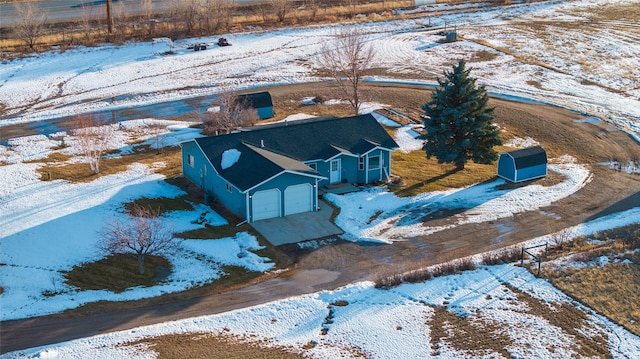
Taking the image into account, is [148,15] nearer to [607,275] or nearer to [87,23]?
[87,23]

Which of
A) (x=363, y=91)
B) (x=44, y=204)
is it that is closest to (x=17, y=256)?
(x=44, y=204)

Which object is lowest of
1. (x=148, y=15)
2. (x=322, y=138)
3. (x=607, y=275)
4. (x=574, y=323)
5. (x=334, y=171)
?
(x=574, y=323)

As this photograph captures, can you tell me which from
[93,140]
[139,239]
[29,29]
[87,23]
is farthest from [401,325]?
[87,23]

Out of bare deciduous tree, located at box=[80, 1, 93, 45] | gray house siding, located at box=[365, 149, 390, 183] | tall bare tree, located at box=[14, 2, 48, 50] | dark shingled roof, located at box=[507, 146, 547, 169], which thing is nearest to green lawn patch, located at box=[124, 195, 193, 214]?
gray house siding, located at box=[365, 149, 390, 183]

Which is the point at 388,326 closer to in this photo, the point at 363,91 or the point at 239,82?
the point at 363,91

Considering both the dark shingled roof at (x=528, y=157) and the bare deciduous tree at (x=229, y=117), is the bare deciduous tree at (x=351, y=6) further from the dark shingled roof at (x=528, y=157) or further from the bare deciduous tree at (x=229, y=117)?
the dark shingled roof at (x=528, y=157)

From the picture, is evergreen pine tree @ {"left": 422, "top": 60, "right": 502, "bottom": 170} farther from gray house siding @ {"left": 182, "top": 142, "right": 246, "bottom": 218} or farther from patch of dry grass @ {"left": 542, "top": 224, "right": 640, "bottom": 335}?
gray house siding @ {"left": 182, "top": 142, "right": 246, "bottom": 218}

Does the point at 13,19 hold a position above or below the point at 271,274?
above

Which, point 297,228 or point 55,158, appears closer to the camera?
point 297,228
